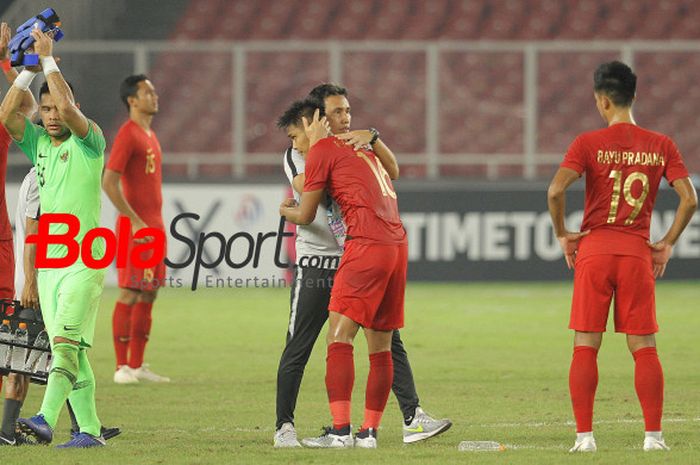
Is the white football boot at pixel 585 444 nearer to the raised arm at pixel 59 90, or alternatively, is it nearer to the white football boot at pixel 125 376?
the raised arm at pixel 59 90

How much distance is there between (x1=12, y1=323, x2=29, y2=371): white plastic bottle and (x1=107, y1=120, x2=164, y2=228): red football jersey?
3.34m

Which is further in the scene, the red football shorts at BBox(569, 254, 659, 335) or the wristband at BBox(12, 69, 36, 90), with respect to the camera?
the wristband at BBox(12, 69, 36, 90)

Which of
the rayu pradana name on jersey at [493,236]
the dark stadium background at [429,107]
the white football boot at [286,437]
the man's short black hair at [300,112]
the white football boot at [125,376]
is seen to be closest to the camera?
the white football boot at [286,437]

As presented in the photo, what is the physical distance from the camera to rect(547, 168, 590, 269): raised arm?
7027mm

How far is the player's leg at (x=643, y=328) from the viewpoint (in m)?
7.09

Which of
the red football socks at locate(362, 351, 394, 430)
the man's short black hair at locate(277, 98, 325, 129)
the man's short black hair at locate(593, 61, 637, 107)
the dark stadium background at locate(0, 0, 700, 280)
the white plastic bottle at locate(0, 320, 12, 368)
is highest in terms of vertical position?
the dark stadium background at locate(0, 0, 700, 280)

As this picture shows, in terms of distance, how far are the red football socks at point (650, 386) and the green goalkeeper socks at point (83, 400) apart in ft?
9.39

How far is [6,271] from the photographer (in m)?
7.90

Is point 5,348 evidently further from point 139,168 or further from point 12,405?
point 139,168

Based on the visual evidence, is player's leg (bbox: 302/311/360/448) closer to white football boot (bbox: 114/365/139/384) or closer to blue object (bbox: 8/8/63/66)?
blue object (bbox: 8/8/63/66)

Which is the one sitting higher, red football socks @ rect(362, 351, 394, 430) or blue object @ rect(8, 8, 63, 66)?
blue object @ rect(8, 8, 63, 66)

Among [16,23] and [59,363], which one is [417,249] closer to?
[16,23]

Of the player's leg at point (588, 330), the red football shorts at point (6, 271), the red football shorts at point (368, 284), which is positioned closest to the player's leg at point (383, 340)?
the red football shorts at point (368, 284)

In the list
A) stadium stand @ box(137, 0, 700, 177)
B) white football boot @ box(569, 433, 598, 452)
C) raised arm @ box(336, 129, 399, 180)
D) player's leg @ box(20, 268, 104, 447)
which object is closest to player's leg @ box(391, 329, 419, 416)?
raised arm @ box(336, 129, 399, 180)
